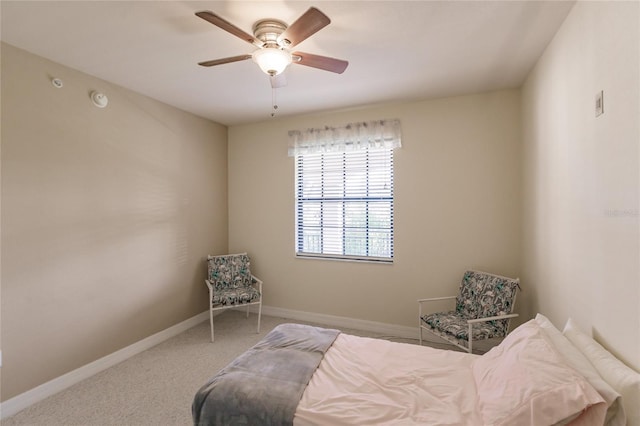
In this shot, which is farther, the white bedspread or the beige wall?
the beige wall

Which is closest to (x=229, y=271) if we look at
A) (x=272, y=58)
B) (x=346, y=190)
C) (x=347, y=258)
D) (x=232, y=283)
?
(x=232, y=283)

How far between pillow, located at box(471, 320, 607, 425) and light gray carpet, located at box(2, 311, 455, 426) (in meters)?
1.81

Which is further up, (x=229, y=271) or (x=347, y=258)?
(x=347, y=258)

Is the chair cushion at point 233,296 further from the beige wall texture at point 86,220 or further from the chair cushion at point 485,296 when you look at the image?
the chair cushion at point 485,296

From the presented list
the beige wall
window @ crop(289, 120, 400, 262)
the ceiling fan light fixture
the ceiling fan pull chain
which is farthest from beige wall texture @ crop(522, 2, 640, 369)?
the ceiling fan pull chain

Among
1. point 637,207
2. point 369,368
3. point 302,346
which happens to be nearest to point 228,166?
point 302,346

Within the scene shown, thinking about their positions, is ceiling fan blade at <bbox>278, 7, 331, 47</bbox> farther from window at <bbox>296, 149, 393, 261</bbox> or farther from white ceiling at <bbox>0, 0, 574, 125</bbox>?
window at <bbox>296, 149, 393, 261</bbox>

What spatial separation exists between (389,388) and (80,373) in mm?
2632

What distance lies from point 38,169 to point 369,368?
282 centimetres

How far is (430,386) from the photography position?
1626 mm

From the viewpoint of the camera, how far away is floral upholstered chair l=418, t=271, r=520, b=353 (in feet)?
8.32

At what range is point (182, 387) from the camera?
2500mm

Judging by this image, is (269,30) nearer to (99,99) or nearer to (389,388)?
(99,99)

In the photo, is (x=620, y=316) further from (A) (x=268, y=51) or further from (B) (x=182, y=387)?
(B) (x=182, y=387)
